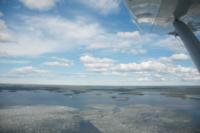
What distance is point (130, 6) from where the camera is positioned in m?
2.82

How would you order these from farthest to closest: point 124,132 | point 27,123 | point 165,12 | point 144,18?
point 27,123 → point 124,132 → point 144,18 → point 165,12

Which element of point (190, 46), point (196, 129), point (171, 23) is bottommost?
point (196, 129)

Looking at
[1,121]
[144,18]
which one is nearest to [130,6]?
[144,18]

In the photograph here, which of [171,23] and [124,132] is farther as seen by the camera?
[124,132]

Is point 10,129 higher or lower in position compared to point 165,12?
lower

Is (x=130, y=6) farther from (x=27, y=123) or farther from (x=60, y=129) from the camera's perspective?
(x=27, y=123)

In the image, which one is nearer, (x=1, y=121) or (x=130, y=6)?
(x=130, y=6)

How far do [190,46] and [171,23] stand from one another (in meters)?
0.75

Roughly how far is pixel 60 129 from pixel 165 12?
46.6 feet

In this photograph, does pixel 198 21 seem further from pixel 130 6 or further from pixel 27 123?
pixel 27 123

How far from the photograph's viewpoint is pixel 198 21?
327cm

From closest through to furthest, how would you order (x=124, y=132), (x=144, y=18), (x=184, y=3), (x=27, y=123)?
(x=184, y=3) → (x=144, y=18) → (x=124, y=132) → (x=27, y=123)

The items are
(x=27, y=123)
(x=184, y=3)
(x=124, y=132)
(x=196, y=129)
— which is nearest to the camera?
(x=184, y=3)

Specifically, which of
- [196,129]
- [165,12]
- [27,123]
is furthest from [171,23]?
[27,123]
